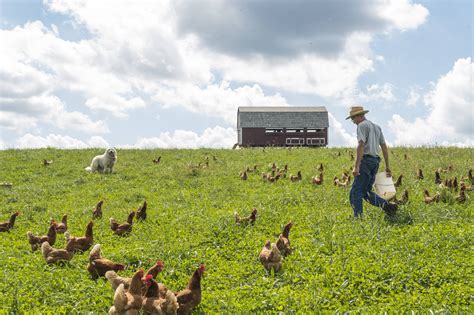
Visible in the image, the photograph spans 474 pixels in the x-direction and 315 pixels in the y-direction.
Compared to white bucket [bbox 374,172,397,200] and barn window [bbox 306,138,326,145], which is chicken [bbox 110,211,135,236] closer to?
white bucket [bbox 374,172,397,200]

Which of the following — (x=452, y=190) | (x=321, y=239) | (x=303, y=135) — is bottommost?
(x=321, y=239)

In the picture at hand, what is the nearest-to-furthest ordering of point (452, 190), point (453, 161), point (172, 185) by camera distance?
point (452, 190), point (172, 185), point (453, 161)

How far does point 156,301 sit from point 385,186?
281 inches

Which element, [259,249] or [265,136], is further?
[265,136]

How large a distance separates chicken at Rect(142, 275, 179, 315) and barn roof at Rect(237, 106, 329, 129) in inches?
2044

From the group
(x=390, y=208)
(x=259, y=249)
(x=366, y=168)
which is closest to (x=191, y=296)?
(x=259, y=249)

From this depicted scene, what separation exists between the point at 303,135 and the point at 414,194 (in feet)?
147

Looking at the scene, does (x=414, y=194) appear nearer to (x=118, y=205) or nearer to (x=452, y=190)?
(x=452, y=190)

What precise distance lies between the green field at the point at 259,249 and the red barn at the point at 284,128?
40.7 metres

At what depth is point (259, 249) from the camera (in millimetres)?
8117

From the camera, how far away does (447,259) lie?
7.26 m

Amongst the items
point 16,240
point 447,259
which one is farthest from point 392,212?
point 16,240

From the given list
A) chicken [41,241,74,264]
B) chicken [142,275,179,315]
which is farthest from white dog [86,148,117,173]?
chicken [142,275,179,315]

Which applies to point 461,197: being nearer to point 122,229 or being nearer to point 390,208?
point 390,208
